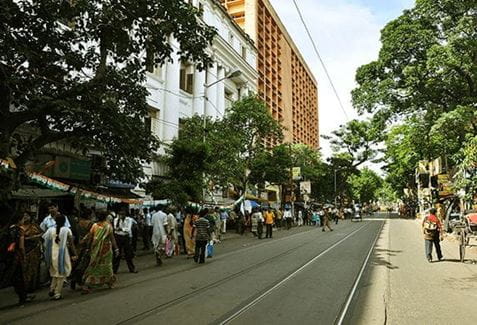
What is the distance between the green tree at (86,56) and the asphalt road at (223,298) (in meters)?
2.60

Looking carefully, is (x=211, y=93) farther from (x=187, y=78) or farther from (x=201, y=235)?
(x=201, y=235)

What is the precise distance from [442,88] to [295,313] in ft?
68.7

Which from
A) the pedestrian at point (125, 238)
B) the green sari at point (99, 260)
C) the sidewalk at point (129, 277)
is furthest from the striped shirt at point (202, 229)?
the green sari at point (99, 260)

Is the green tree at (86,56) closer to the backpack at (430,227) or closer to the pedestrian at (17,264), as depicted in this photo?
the pedestrian at (17,264)

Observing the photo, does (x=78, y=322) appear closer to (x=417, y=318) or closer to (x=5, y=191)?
(x=5, y=191)

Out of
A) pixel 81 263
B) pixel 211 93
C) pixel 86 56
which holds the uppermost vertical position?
pixel 211 93

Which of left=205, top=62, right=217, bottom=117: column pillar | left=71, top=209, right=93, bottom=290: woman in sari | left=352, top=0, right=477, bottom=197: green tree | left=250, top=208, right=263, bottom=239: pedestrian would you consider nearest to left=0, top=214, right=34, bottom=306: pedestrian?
left=71, top=209, right=93, bottom=290: woman in sari

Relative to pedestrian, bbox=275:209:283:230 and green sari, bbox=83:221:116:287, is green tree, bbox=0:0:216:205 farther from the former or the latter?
pedestrian, bbox=275:209:283:230

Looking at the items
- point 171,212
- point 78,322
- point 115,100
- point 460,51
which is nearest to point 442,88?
point 460,51

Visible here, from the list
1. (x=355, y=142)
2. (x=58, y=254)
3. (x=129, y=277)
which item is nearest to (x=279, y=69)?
(x=355, y=142)

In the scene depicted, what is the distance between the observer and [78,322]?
640 cm

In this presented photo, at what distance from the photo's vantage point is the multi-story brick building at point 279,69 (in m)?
55.5

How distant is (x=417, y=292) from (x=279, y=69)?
5879 centimetres

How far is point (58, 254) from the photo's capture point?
8516mm
